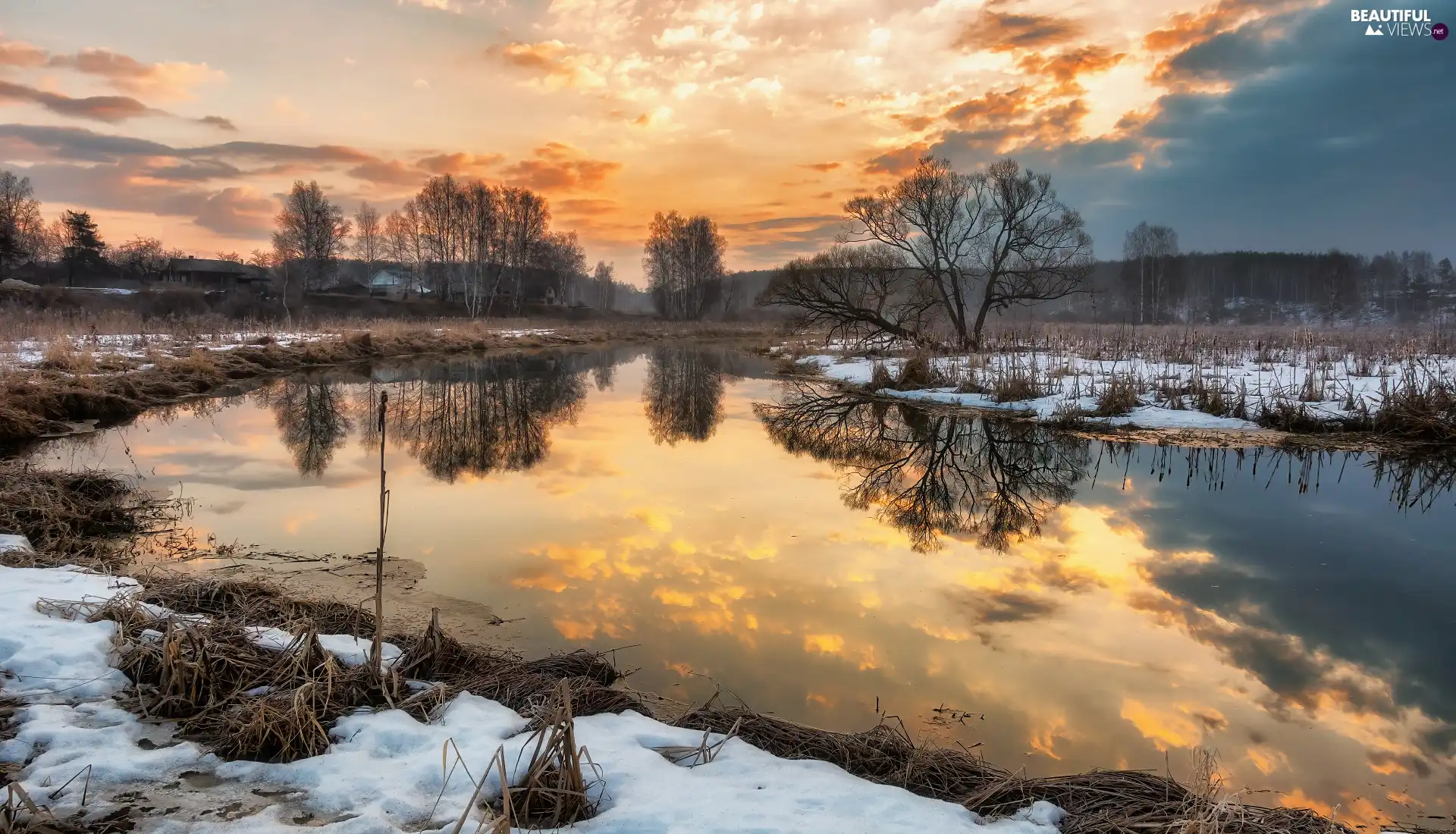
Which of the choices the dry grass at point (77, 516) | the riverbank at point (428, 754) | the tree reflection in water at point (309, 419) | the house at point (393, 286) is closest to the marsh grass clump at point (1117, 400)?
the riverbank at point (428, 754)

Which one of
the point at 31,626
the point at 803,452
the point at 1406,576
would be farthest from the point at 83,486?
the point at 1406,576

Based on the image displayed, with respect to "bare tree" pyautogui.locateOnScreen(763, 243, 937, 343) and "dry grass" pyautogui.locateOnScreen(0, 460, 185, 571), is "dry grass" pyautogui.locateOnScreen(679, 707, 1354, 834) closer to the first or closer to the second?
"dry grass" pyautogui.locateOnScreen(0, 460, 185, 571)

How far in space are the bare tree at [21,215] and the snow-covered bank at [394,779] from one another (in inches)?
2946

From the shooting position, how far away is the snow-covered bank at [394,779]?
8.80ft

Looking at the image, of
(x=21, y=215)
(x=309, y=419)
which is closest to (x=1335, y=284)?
(x=309, y=419)

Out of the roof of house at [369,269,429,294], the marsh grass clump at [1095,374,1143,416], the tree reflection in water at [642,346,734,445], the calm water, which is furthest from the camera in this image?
the roof of house at [369,269,429,294]

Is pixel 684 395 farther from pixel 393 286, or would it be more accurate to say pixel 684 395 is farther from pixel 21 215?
pixel 21 215

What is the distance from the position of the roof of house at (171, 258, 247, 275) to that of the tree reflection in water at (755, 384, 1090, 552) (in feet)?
224

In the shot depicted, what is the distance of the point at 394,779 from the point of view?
2.93m

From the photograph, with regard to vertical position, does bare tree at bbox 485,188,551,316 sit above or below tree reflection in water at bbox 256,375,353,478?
above

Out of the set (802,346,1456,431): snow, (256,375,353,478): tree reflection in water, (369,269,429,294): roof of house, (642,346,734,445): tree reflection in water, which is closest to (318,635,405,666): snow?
(256,375,353,478): tree reflection in water

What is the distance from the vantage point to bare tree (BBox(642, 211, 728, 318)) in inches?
3132

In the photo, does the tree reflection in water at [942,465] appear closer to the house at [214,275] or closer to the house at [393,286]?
the house at [393,286]

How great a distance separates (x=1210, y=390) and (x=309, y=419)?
17.9 meters
